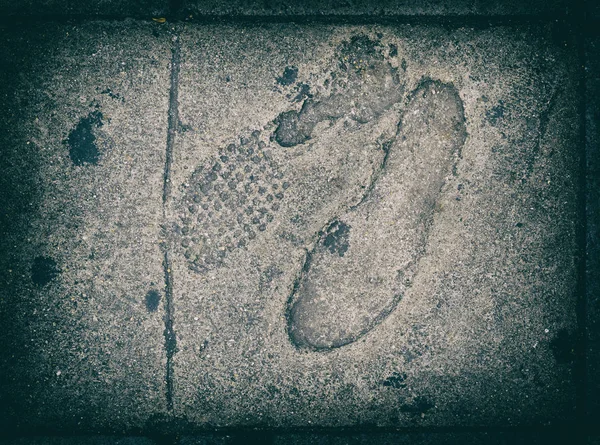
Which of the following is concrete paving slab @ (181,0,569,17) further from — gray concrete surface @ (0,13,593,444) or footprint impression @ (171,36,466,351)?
footprint impression @ (171,36,466,351)

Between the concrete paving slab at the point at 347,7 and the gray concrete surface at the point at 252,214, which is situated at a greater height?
the concrete paving slab at the point at 347,7

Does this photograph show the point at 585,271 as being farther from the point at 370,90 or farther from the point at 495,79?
the point at 370,90

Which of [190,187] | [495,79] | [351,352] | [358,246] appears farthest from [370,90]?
[351,352]

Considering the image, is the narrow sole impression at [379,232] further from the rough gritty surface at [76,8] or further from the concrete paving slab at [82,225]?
the rough gritty surface at [76,8]

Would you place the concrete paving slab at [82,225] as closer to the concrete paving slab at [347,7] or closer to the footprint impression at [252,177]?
the footprint impression at [252,177]

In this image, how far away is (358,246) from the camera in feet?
5.56

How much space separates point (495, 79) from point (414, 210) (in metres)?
0.65

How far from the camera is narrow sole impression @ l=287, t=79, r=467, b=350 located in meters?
1.69

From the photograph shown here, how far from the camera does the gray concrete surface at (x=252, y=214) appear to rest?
169cm

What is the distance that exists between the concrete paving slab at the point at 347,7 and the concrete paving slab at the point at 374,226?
0.07 metres

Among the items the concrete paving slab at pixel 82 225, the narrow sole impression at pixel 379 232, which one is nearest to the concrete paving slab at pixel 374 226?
the narrow sole impression at pixel 379 232

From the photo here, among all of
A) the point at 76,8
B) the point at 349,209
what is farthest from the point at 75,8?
the point at 349,209

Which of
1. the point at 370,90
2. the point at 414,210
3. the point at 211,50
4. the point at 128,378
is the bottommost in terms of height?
the point at 128,378

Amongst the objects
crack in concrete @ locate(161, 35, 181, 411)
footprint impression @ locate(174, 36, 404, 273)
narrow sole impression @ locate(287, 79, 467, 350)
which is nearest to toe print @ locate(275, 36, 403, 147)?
footprint impression @ locate(174, 36, 404, 273)
